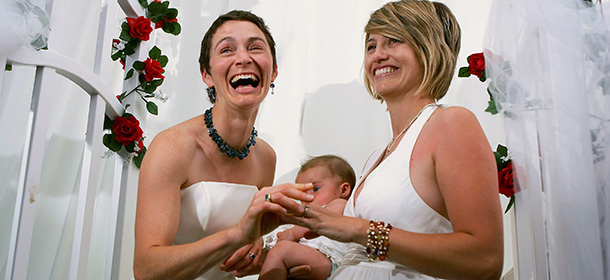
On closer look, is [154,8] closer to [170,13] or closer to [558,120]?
[170,13]

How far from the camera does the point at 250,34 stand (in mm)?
1663

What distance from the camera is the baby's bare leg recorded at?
5.31ft

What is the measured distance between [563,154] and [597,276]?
248 mm

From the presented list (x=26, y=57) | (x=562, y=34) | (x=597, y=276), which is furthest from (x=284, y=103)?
(x=597, y=276)

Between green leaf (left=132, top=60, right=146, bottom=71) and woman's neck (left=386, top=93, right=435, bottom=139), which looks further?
green leaf (left=132, top=60, right=146, bottom=71)

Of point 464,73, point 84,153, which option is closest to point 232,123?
point 84,153

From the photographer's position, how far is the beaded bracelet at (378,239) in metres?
1.16

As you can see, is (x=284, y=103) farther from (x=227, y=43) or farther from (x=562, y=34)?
(x=562, y=34)

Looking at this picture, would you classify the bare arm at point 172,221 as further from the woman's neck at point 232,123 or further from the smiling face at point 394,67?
the smiling face at point 394,67

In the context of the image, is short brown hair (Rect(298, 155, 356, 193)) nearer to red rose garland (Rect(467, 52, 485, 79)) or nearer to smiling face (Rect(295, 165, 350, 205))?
smiling face (Rect(295, 165, 350, 205))

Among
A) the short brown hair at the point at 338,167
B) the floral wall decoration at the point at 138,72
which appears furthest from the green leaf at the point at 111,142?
the short brown hair at the point at 338,167

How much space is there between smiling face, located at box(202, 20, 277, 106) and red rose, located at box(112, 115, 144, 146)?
0.37 m

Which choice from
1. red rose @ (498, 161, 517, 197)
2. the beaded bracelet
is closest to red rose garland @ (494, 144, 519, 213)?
red rose @ (498, 161, 517, 197)

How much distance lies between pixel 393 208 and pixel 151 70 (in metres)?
1.17
